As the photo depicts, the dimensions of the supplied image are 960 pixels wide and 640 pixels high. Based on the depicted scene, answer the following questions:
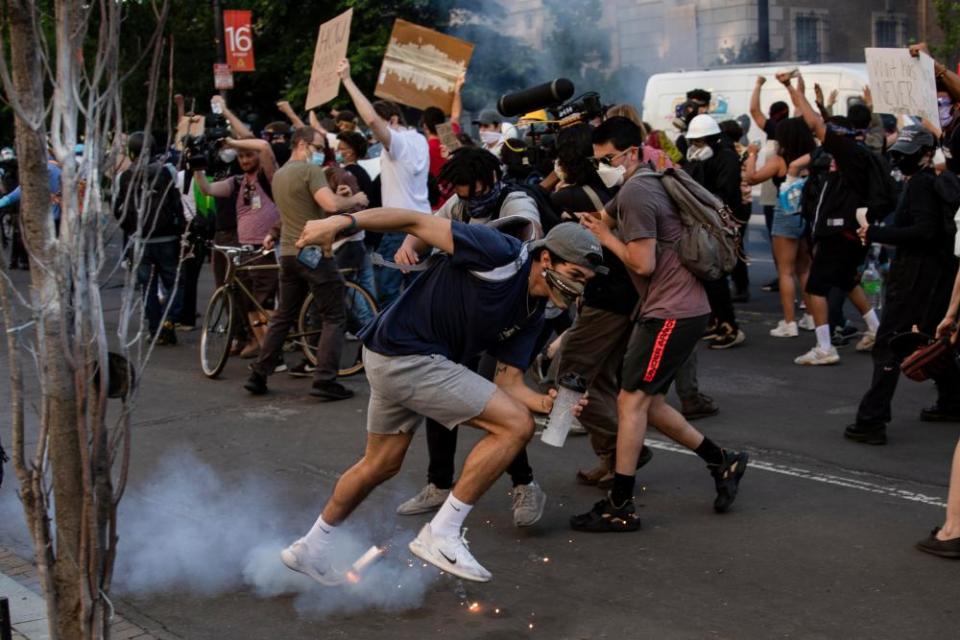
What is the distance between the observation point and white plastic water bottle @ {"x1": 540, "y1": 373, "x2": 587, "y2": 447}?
15.5 feet

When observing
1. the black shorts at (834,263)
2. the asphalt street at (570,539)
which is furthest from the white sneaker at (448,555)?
the black shorts at (834,263)

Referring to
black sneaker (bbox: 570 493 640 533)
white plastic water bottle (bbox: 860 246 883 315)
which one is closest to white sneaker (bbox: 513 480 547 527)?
black sneaker (bbox: 570 493 640 533)

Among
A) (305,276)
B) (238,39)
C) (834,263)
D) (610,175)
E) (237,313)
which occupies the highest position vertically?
(238,39)

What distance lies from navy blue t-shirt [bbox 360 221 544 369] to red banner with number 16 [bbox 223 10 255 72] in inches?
642

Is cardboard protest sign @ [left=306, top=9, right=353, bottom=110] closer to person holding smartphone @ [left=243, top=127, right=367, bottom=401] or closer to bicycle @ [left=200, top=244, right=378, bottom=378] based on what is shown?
person holding smartphone @ [left=243, top=127, right=367, bottom=401]

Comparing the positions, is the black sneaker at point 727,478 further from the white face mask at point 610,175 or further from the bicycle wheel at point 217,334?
the bicycle wheel at point 217,334

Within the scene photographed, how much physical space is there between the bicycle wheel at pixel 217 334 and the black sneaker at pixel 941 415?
16.3 feet

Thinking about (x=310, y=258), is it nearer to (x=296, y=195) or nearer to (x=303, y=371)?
(x=296, y=195)

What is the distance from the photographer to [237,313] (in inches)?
389

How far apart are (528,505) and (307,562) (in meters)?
1.27

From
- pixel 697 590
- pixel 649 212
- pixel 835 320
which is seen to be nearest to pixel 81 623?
pixel 697 590

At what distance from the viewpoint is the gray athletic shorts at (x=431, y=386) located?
474 cm

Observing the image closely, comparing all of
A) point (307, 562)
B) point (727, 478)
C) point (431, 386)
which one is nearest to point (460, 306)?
point (431, 386)

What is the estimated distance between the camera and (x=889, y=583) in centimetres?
498
